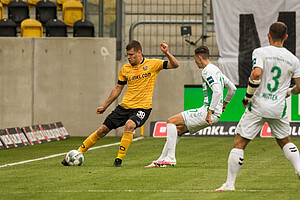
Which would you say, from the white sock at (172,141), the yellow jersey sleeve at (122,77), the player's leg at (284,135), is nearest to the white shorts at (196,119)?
the white sock at (172,141)

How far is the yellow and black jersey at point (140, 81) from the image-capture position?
12.1m

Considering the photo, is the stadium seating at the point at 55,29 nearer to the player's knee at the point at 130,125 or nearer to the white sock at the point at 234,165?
the player's knee at the point at 130,125

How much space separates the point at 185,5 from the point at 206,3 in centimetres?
72

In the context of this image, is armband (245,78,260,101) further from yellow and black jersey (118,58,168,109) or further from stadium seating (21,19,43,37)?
stadium seating (21,19,43,37)

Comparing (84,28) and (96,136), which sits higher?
(84,28)

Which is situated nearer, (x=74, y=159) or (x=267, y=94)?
(x=267, y=94)

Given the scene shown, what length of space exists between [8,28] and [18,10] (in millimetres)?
1444

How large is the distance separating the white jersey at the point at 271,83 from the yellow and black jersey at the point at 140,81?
389 centimetres

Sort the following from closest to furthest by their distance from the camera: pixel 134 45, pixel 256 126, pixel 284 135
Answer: pixel 256 126 → pixel 284 135 → pixel 134 45

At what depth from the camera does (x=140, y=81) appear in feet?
40.0

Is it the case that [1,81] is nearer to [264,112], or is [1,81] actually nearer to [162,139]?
[162,139]

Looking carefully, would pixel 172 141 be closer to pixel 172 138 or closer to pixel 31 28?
pixel 172 138

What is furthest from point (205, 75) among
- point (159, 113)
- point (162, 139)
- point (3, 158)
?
point (159, 113)

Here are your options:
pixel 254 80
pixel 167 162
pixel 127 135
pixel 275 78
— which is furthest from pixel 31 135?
pixel 254 80
